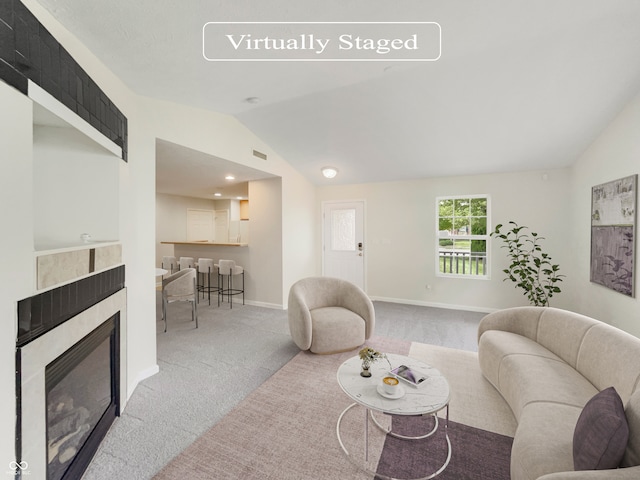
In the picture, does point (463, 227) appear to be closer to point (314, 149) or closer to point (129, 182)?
point (314, 149)

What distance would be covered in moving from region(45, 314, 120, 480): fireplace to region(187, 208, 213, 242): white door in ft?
18.3

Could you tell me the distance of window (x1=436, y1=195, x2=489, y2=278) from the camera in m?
4.61

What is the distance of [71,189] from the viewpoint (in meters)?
1.84

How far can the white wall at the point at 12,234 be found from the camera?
3.37 ft

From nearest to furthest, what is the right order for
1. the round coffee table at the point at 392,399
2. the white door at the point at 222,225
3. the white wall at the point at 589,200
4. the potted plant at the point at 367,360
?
the round coffee table at the point at 392,399 < the potted plant at the point at 367,360 < the white wall at the point at 589,200 < the white door at the point at 222,225

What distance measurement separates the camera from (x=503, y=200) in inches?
174

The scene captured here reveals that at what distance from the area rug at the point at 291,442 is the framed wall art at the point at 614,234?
212 cm

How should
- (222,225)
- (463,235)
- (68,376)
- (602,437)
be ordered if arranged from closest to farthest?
(602,437)
(68,376)
(463,235)
(222,225)

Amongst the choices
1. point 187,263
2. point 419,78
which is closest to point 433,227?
point 419,78

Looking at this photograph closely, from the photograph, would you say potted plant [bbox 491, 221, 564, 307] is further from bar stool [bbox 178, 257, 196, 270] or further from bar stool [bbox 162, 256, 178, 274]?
bar stool [bbox 162, 256, 178, 274]

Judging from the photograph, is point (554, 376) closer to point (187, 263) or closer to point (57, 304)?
point (57, 304)

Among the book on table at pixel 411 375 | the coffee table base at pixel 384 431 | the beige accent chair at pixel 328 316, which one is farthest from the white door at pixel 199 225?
the book on table at pixel 411 375

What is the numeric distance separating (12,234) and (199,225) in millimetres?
6754

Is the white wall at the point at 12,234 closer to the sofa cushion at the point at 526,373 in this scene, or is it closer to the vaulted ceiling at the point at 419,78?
the vaulted ceiling at the point at 419,78
